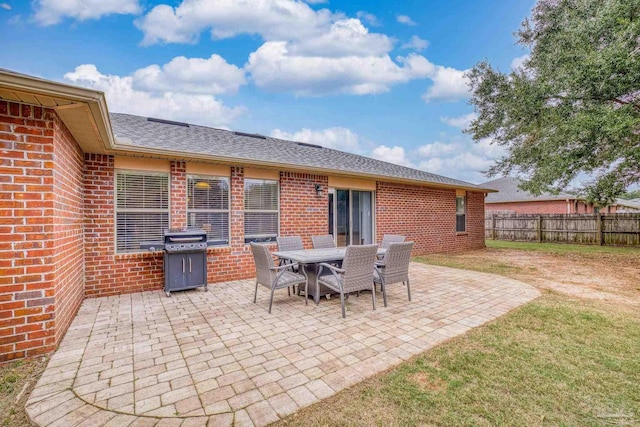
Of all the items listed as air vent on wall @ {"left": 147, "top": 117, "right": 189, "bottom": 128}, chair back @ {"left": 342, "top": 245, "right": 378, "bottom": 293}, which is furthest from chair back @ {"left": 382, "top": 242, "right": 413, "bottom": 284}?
air vent on wall @ {"left": 147, "top": 117, "right": 189, "bottom": 128}

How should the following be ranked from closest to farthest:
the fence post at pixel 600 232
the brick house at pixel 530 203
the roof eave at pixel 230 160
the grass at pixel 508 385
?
1. the grass at pixel 508 385
2. the roof eave at pixel 230 160
3. the fence post at pixel 600 232
4. the brick house at pixel 530 203

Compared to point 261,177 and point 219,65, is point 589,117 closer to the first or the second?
point 261,177

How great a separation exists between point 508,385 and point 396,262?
238cm

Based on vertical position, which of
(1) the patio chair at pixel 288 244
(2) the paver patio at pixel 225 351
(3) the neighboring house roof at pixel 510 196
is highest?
(3) the neighboring house roof at pixel 510 196

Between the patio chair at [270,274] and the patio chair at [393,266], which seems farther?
the patio chair at [393,266]

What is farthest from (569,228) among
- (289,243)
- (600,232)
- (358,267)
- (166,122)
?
(166,122)

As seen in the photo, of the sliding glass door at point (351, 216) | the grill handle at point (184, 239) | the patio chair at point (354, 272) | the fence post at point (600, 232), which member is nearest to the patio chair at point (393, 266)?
the patio chair at point (354, 272)

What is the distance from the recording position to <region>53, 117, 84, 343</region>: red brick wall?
3287 millimetres

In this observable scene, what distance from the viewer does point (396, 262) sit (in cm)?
478

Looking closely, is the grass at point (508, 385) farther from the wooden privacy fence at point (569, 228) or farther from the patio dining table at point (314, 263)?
the wooden privacy fence at point (569, 228)

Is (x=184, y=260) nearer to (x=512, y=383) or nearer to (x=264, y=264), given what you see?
(x=264, y=264)

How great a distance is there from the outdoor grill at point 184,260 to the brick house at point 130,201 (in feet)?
1.55

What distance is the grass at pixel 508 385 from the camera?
2.12m

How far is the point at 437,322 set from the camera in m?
3.99
